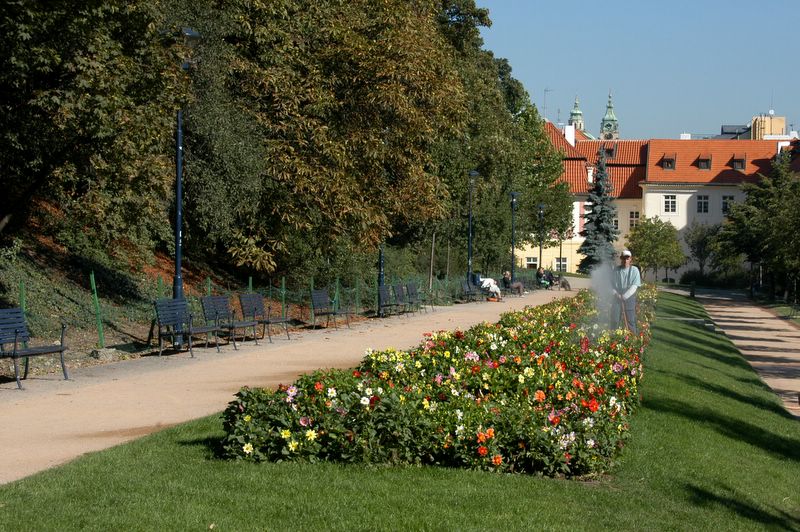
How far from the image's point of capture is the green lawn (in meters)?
6.88

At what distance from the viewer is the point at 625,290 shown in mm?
18656

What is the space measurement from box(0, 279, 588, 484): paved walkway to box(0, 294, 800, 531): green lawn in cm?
75

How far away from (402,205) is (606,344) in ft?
57.3

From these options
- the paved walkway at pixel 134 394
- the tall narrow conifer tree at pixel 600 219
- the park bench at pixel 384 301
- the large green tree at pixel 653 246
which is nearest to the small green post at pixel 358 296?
the park bench at pixel 384 301

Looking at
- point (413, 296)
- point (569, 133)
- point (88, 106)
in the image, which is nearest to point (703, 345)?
point (413, 296)

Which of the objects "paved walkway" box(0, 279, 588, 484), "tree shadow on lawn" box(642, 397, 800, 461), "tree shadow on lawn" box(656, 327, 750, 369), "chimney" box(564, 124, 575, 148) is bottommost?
"tree shadow on lawn" box(656, 327, 750, 369)

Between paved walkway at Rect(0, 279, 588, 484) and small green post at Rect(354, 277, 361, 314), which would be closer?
paved walkway at Rect(0, 279, 588, 484)

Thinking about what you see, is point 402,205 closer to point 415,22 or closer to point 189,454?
point 415,22

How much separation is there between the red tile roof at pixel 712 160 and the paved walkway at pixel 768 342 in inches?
1911

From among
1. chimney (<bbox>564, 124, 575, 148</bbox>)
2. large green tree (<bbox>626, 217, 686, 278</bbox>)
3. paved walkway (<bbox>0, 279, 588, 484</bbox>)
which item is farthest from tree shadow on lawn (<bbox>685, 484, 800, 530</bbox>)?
chimney (<bbox>564, 124, 575, 148</bbox>)

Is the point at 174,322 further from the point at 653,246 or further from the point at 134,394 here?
the point at 653,246

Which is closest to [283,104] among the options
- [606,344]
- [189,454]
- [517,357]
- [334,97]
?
[334,97]

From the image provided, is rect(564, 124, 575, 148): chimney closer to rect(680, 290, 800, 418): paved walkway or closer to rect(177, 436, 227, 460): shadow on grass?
rect(680, 290, 800, 418): paved walkway

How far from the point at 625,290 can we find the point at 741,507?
994cm
